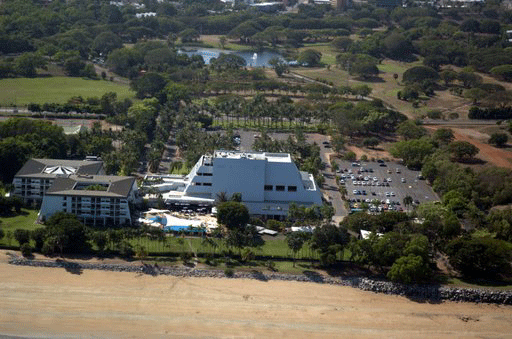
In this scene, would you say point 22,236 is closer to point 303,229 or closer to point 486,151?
point 303,229

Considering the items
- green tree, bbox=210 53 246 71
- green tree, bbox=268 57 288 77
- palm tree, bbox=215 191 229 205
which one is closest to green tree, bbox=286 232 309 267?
palm tree, bbox=215 191 229 205

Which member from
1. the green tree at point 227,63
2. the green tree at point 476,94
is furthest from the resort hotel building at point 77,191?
the green tree at point 476,94

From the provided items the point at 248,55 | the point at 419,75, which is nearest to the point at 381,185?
the point at 419,75

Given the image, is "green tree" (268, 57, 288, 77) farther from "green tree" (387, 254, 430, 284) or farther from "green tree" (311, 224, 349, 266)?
"green tree" (387, 254, 430, 284)


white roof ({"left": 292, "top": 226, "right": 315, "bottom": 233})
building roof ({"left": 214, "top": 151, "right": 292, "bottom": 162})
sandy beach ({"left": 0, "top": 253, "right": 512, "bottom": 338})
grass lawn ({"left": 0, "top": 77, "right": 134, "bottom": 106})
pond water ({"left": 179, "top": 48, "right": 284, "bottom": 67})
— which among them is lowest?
sandy beach ({"left": 0, "top": 253, "right": 512, "bottom": 338})

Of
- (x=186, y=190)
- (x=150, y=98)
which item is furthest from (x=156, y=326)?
(x=150, y=98)

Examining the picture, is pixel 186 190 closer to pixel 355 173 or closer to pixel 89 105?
pixel 355 173
